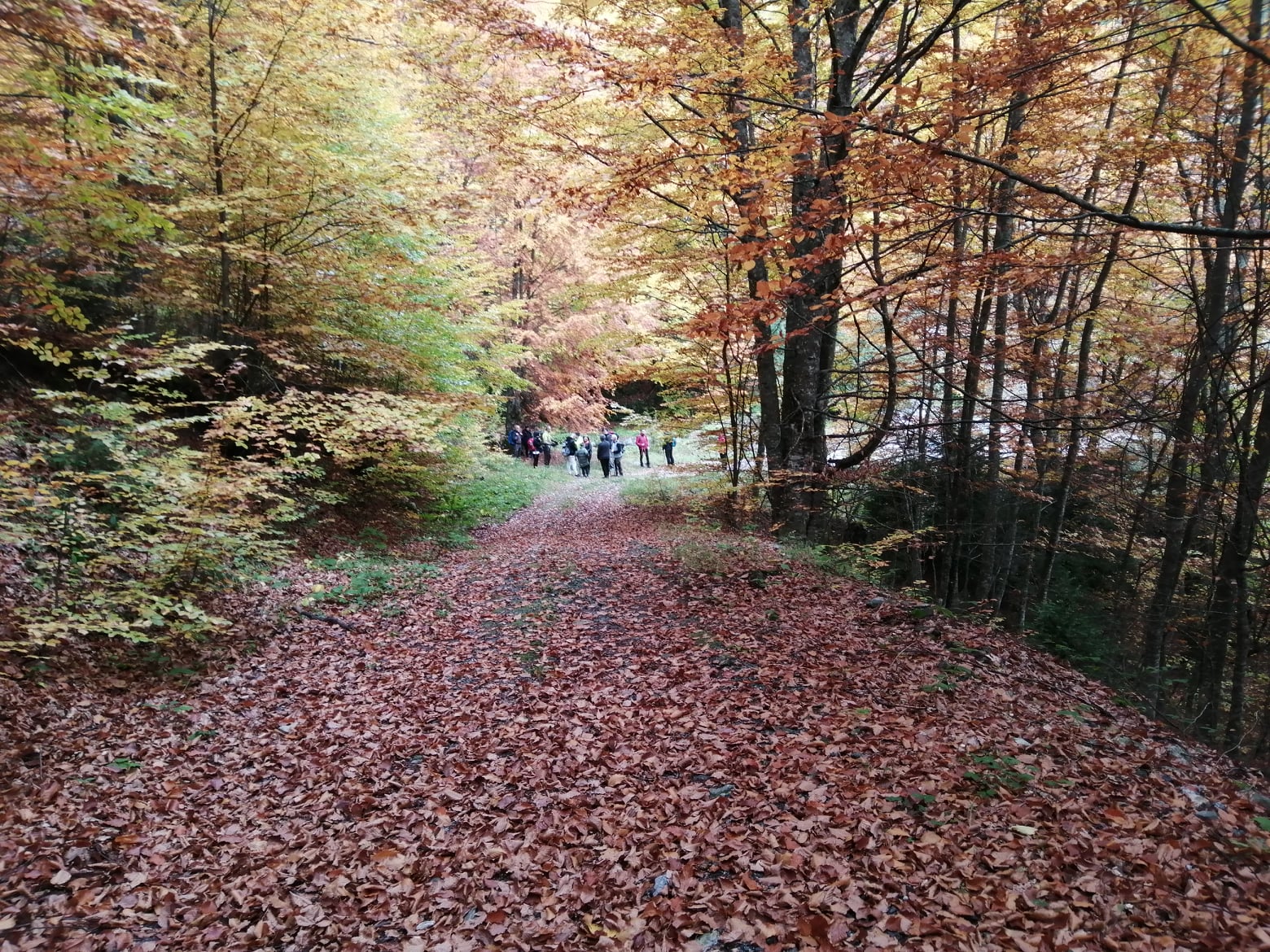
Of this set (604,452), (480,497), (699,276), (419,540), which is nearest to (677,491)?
(480,497)

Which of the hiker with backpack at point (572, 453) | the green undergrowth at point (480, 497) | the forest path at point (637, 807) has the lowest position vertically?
the forest path at point (637, 807)

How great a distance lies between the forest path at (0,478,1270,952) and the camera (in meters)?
3.22

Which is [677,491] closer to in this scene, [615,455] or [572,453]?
[615,455]

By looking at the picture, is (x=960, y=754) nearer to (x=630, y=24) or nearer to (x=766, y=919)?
(x=766, y=919)

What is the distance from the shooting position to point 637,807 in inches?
166

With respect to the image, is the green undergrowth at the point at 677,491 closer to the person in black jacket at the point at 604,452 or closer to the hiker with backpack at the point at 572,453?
the person in black jacket at the point at 604,452

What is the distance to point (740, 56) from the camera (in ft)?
25.8

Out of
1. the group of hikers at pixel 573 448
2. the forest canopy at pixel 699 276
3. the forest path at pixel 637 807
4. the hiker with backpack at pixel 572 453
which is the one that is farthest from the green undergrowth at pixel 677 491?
the forest path at pixel 637 807

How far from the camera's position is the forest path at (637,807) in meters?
3.22

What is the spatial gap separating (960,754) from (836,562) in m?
5.03

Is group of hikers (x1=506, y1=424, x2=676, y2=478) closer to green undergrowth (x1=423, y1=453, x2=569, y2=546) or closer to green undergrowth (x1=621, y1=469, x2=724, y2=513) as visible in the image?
green undergrowth (x1=423, y1=453, x2=569, y2=546)

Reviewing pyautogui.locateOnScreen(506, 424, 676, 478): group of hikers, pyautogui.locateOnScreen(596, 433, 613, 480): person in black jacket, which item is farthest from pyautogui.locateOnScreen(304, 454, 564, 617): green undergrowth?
pyautogui.locateOnScreen(506, 424, 676, 478): group of hikers

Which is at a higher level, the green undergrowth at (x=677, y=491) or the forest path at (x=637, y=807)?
the green undergrowth at (x=677, y=491)

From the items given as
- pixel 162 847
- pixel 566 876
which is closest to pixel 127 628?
pixel 162 847
